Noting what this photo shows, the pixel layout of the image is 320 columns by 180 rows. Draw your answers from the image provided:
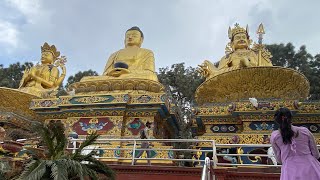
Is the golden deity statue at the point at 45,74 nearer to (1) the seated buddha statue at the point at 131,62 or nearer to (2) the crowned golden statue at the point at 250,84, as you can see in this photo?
(1) the seated buddha statue at the point at 131,62

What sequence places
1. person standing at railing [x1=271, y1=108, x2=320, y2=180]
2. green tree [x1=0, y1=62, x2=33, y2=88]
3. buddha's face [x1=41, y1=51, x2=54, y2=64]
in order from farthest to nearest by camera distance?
green tree [x1=0, y1=62, x2=33, y2=88] → buddha's face [x1=41, y1=51, x2=54, y2=64] → person standing at railing [x1=271, y1=108, x2=320, y2=180]

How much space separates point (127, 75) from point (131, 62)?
164cm

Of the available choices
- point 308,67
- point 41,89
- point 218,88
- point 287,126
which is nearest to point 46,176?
point 287,126

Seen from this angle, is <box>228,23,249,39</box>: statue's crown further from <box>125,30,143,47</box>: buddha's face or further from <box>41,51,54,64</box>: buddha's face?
<box>41,51,54,64</box>: buddha's face

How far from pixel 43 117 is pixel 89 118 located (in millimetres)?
1908

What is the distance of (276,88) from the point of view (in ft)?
36.2

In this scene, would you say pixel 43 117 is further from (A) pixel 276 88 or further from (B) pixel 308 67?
(B) pixel 308 67

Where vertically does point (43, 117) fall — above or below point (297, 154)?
above

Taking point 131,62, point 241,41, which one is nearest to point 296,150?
point 241,41

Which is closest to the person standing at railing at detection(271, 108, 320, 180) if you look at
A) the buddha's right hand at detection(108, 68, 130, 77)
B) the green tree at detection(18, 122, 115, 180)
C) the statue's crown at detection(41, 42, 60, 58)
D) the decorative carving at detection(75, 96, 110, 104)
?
the green tree at detection(18, 122, 115, 180)

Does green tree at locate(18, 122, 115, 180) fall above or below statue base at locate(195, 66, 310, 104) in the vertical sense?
below

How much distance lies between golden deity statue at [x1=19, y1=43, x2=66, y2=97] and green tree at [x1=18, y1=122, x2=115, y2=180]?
9.44 m

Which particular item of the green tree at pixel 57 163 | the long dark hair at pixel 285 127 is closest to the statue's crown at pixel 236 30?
the green tree at pixel 57 163

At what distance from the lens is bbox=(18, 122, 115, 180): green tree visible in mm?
4957
